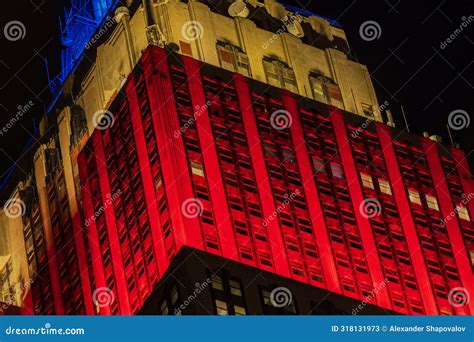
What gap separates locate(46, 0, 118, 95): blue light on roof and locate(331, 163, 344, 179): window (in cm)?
2329

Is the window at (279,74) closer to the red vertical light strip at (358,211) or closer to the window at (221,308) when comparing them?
the red vertical light strip at (358,211)

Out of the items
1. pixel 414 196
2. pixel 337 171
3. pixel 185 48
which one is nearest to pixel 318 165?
pixel 337 171

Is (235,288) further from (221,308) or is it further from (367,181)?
(367,181)

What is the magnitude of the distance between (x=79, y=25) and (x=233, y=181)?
2628 centimetres

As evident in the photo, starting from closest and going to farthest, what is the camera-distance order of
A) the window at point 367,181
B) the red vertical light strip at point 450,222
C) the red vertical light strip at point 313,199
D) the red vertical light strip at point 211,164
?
the red vertical light strip at point 211,164 < the red vertical light strip at point 313,199 < the red vertical light strip at point 450,222 < the window at point 367,181

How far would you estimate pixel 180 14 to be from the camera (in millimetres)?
127188

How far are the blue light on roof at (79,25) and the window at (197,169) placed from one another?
23.1 m

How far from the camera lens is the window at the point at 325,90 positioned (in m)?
130

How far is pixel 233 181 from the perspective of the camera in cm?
11438

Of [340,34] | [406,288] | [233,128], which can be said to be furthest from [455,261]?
[340,34]

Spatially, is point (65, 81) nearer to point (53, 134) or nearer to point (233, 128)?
point (53, 134)

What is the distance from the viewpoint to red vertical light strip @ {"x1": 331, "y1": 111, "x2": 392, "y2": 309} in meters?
114

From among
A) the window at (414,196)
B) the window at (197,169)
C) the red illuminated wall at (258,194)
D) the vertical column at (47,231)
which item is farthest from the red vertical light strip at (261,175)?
the vertical column at (47,231)

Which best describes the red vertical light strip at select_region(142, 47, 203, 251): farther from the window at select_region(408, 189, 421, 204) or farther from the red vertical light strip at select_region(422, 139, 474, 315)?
the red vertical light strip at select_region(422, 139, 474, 315)
